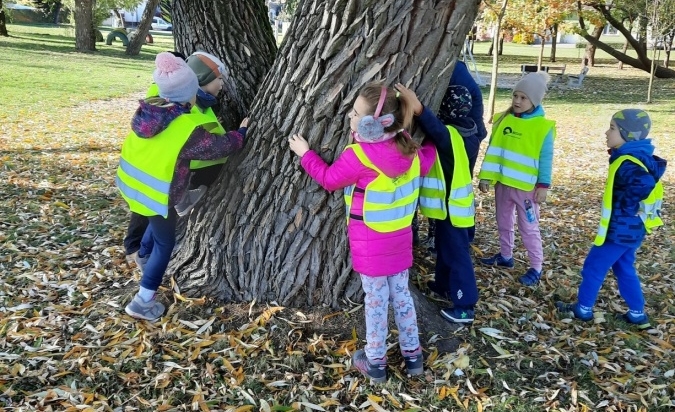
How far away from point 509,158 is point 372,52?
1787 mm

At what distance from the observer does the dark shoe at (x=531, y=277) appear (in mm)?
4281

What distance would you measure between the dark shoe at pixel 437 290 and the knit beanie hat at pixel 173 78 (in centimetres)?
194

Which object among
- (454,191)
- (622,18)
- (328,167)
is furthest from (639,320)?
(622,18)

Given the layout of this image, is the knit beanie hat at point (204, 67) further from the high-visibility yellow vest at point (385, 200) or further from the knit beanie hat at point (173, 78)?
the high-visibility yellow vest at point (385, 200)

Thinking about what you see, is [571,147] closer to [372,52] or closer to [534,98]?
[534,98]

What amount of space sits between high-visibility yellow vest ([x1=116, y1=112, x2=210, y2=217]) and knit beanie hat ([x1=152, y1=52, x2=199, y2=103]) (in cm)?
12

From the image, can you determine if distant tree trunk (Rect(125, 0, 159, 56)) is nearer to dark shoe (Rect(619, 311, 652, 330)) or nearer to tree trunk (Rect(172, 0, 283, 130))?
tree trunk (Rect(172, 0, 283, 130))

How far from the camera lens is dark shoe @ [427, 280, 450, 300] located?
3.80m

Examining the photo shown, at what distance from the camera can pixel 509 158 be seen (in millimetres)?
4273

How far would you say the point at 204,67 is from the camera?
3.47 metres

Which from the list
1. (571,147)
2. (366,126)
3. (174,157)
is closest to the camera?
(366,126)

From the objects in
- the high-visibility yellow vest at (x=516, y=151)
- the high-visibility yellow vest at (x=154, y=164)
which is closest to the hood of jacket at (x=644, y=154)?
the high-visibility yellow vest at (x=516, y=151)

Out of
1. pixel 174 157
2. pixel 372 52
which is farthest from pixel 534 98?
pixel 174 157

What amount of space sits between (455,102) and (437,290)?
3.95 feet
